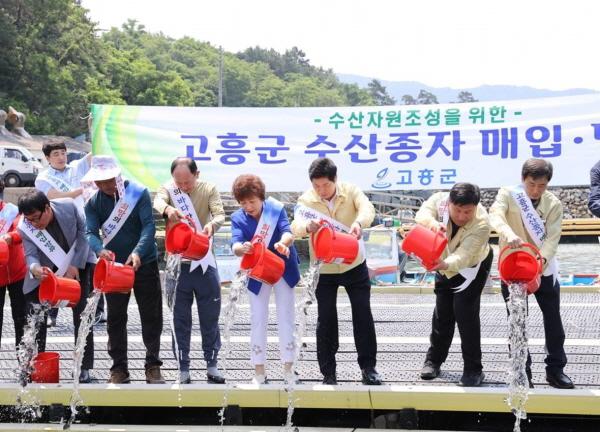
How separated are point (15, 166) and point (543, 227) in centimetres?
2862

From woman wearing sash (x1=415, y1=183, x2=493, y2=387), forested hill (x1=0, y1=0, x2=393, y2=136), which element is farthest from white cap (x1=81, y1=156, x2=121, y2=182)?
forested hill (x1=0, y1=0, x2=393, y2=136)

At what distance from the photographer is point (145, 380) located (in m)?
6.59

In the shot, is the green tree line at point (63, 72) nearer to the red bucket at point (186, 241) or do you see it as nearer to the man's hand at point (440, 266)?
the red bucket at point (186, 241)

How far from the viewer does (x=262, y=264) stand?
580cm

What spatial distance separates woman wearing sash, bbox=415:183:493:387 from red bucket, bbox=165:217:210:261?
5.05 ft

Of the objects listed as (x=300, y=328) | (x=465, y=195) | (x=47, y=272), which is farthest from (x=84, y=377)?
(x=465, y=195)

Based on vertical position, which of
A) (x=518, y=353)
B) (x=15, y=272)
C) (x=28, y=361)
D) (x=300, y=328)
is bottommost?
(x=28, y=361)

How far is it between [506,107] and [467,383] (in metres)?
6.62

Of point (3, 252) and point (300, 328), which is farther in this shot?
point (3, 252)

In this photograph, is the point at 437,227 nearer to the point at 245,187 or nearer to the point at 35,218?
the point at 245,187

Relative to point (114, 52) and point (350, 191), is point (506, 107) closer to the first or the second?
point (350, 191)

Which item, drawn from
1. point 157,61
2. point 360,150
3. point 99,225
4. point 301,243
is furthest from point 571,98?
point 157,61

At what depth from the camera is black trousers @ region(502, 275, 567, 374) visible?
5.97 meters

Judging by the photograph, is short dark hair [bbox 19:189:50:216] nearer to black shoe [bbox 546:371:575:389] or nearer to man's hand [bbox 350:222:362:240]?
man's hand [bbox 350:222:362:240]
